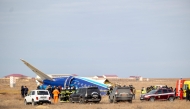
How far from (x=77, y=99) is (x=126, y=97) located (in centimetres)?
477

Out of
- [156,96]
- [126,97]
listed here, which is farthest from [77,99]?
[156,96]

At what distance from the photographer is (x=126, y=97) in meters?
43.6

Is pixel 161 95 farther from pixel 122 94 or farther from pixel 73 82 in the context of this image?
pixel 73 82

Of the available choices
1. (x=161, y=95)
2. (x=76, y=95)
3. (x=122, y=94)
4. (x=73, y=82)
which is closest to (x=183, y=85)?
(x=161, y=95)

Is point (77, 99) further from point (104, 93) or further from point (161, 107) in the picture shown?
point (104, 93)

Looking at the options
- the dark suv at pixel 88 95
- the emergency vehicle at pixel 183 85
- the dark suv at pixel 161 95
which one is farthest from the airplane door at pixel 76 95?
the emergency vehicle at pixel 183 85

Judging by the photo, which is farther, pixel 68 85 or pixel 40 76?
pixel 40 76

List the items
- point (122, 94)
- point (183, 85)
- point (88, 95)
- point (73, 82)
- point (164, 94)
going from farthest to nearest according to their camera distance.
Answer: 1. point (73, 82)
2. point (183, 85)
3. point (164, 94)
4. point (88, 95)
5. point (122, 94)

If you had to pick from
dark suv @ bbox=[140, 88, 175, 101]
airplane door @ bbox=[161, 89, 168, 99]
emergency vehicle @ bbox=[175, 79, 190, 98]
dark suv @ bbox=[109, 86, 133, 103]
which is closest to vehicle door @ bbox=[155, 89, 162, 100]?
dark suv @ bbox=[140, 88, 175, 101]

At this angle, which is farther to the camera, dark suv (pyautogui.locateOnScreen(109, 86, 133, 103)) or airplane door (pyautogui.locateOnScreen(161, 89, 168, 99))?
airplane door (pyautogui.locateOnScreen(161, 89, 168, 99))

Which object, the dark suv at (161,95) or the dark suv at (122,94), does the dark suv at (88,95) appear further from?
the dark suv at (161,95)

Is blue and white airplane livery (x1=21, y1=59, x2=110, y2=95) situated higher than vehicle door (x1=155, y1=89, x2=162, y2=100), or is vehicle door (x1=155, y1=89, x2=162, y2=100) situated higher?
blue and white airplane livery (x1=21, y1=59, x2=110, y2=95)

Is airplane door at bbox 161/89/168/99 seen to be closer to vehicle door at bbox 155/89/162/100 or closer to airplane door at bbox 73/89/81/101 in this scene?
vehicle door at bbox 155/89/162/100

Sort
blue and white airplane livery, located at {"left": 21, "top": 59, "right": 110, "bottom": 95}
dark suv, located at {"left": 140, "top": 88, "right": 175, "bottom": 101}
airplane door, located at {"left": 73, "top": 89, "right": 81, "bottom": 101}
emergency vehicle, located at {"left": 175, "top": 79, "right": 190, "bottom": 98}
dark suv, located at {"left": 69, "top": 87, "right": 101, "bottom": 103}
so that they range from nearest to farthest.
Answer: dark suv, located at {"left": 69, "top": 87, "right": 101, "bottom": 103}
airplane door, located at {"left": 73, "top": 89, "right": 81, "bottom": 101}
dark suv, located at {"left": 140, "top": 88, "right": 175, "bottom": 101}
emergency vehicle, located at {"left": 175, "top": 79, "right": 190, "bottom": 98}
blue and white airplane livery, located at {"left": 21, "top": 59, "right": 110, "bottom": 95}
